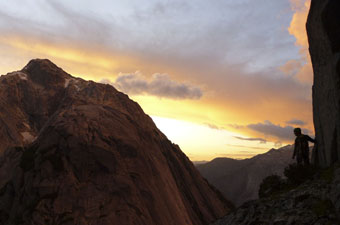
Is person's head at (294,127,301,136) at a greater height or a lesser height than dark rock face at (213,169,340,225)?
greater

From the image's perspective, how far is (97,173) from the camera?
5291 centimetres

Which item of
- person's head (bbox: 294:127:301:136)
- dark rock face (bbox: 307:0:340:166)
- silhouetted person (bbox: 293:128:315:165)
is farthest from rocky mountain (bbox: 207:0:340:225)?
person's head (bbox: 294:127:301:136)

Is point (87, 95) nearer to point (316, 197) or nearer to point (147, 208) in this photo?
point (147, 208)

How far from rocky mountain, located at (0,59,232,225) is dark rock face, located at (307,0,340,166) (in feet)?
121

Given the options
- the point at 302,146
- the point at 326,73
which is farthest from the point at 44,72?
the point at 326,73

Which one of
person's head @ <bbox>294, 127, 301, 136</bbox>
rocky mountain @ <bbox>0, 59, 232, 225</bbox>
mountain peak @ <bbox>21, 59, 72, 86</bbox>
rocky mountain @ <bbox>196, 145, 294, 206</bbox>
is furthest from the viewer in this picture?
rocky mountain @ <bbox>196, 145, 294, 206</bbox>

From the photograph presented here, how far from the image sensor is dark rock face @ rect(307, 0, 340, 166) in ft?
53.3

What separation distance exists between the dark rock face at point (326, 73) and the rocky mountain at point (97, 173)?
3682cm

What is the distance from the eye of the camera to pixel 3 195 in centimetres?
5412

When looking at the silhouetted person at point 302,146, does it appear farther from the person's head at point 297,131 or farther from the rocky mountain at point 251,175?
the rocky mountain at point 251,175

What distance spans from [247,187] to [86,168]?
122993 millimetres

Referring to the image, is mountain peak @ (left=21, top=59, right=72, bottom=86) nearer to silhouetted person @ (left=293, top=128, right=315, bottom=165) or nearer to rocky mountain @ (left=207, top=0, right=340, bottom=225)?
silhouetted person @ (left=293, top=128, right=315, bottom=165)

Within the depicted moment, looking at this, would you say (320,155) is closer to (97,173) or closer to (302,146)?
(302,146)

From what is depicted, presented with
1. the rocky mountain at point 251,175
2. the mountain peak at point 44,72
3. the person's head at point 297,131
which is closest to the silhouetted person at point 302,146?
the person's head at point 297,131
